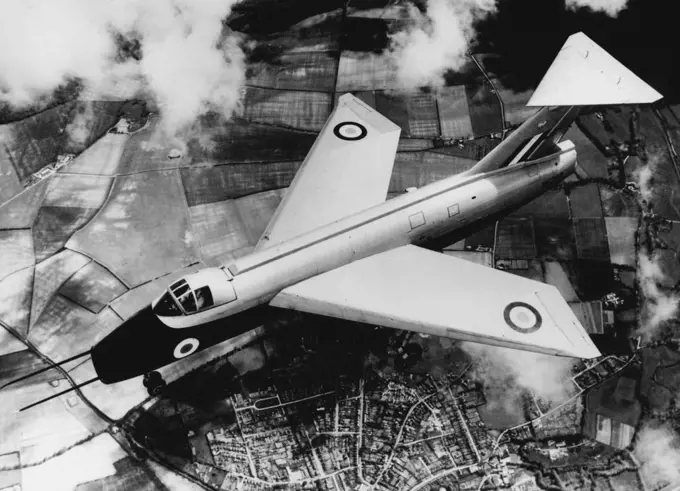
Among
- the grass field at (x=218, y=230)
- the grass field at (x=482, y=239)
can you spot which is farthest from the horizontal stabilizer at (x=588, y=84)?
the grass field at (x=218, y=230)

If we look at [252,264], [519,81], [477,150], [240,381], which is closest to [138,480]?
[240,381]

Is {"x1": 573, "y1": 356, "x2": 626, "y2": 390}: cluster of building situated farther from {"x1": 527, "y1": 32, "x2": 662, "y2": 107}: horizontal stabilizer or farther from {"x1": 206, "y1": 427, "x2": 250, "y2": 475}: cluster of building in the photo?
{"x1": 206, "y1": 427, "x2": 250, "y2": 475}: cluster of building

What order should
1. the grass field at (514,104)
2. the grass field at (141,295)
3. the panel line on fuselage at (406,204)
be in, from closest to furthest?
the panel line on fuselage at (406,204) < the grass field at (141,295) < the grass field at (514,104)

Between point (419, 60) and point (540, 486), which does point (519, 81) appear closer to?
point (419, 60)

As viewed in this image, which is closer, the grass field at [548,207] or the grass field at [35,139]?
the grass field at [548,207]

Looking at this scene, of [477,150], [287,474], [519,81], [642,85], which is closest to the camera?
[287,474]

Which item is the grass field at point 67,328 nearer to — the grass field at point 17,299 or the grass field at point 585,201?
the grass field at point 17,299

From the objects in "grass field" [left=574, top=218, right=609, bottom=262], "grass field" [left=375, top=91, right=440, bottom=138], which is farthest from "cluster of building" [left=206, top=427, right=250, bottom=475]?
"grass field" [left=375, top=91, right=440, bottom=138]
